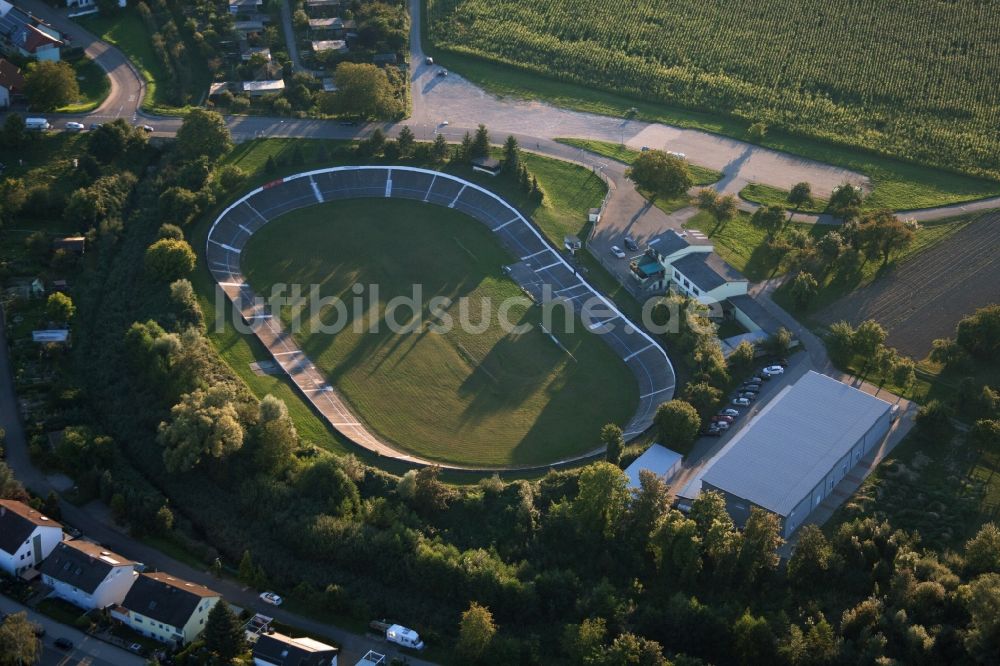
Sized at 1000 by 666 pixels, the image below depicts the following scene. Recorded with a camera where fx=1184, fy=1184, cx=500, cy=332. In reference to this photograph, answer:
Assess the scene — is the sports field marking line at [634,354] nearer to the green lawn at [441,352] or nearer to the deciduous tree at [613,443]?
the green lawn at [441,352]

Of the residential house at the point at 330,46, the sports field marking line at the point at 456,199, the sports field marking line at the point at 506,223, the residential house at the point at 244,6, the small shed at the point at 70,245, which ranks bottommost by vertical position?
the small shed at the point at 70,245

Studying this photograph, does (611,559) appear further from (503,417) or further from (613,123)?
(613,123)

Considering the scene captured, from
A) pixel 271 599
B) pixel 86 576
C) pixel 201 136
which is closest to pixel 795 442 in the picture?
pixel 271 599

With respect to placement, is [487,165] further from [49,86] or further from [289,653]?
[289,653]

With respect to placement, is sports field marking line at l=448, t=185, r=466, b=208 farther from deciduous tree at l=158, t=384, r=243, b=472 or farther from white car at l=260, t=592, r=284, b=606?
white car at l=260, t=592, r=284, b=606

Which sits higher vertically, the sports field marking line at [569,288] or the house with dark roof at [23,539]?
the sports field marking line at [569,288]

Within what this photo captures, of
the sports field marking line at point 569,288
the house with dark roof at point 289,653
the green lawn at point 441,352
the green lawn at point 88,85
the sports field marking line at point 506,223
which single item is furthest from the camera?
the green lawn at point 88,85

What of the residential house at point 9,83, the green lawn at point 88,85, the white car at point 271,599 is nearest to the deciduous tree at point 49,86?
the residential house at point 9,83
